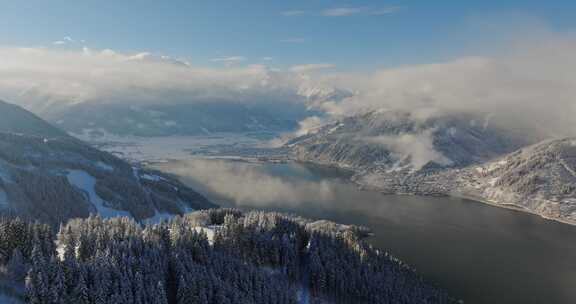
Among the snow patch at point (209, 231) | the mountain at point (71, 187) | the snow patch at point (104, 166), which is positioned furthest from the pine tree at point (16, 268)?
the snow patch at point (104, 166)

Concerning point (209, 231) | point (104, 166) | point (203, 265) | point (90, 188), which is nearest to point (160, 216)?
point (90, 188)

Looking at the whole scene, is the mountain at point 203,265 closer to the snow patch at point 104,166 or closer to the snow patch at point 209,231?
the snow patch at point 209,231

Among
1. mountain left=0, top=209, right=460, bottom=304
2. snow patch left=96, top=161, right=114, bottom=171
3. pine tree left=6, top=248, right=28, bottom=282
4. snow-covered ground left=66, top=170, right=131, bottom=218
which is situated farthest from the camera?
snow patch left=96, top=161, right=114, bottom=171

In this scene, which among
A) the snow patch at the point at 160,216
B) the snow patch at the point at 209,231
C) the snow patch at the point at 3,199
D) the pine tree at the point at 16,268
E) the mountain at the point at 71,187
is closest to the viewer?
the pine tree at the point at 16,268

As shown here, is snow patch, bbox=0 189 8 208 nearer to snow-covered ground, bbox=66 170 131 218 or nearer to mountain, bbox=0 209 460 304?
snow-covered ground, bbox=66 170 131 218

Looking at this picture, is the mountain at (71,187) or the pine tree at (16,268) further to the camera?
the mountain at (71,187)

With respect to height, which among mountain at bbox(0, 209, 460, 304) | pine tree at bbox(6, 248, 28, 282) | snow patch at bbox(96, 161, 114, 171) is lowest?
mountain at bbox(0, 209, 460, 304)

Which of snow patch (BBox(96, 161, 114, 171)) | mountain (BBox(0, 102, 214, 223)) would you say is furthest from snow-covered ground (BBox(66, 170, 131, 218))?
snow patch (BBox(96, 161, 114, 171))

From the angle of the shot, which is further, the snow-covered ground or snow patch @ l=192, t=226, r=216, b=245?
the snow-covered ground

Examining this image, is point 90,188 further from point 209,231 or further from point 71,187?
point 209,231

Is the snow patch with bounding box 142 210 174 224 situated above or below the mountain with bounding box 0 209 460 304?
below
